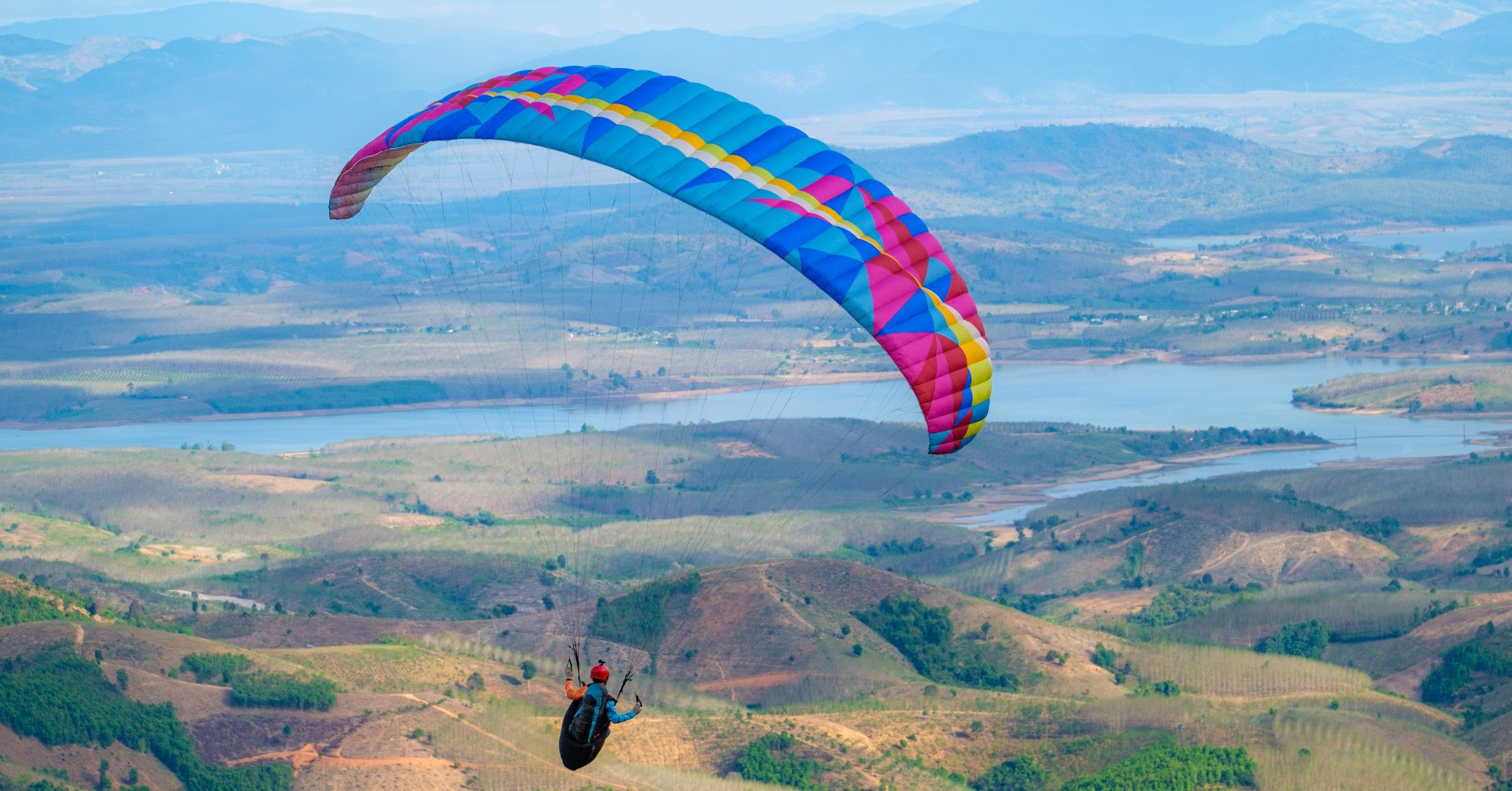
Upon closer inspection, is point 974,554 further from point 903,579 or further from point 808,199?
point 808,199

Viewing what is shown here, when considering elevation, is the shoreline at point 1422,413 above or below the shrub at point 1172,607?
below

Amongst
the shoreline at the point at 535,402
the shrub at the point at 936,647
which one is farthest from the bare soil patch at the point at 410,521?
the shoreline at the point at 535,402

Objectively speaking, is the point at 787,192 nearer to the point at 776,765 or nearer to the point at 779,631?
the point at 776,765

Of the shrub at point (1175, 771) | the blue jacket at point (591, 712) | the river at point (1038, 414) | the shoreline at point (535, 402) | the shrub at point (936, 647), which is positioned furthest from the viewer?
the shoreline at point (535, 402)

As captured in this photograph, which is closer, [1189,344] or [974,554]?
[974,554]

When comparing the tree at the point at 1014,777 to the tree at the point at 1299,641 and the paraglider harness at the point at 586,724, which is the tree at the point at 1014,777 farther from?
the paraglider harness at the point at 586,724

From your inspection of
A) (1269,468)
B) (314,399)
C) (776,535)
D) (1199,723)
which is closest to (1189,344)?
(1269,468)

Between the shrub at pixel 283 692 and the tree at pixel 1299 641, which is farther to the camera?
the tree at pixel 1299 641
